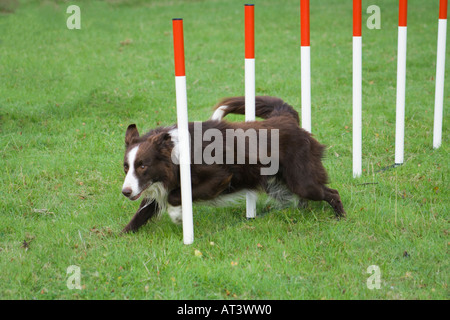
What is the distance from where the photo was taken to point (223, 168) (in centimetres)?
422

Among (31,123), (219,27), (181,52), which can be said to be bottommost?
(31,123)

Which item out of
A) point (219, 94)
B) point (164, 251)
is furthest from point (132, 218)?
point (219, 94)

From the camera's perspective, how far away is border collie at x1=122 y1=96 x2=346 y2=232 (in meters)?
4.05

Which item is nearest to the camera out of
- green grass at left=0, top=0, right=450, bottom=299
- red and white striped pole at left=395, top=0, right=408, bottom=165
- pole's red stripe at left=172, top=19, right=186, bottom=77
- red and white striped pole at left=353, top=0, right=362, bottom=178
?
green grass at left=0, top=0, right=450, bottom=299

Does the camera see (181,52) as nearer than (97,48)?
Yes

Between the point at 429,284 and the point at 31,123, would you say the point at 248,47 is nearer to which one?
the point at 429,284

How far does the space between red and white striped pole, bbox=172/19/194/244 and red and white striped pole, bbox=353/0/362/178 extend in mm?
2182

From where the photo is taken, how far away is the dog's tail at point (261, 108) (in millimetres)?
4762

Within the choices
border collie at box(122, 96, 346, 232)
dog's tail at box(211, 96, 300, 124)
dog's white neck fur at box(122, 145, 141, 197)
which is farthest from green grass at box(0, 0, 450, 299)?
dog's tail at box(211, 96, 300, 124)

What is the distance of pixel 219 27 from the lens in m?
12.5

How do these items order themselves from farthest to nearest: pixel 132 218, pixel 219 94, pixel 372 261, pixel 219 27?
pixel 219 27 < pixel 219 94 < pixel 132 218 < pixel 372 261

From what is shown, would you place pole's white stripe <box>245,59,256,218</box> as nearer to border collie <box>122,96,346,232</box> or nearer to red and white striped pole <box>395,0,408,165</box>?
border collie <box>122,96,346,232</box>

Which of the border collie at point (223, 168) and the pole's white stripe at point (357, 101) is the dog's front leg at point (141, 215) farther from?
the pole's white stripe at point (357, 101)

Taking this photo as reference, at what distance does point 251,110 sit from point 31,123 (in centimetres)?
387
